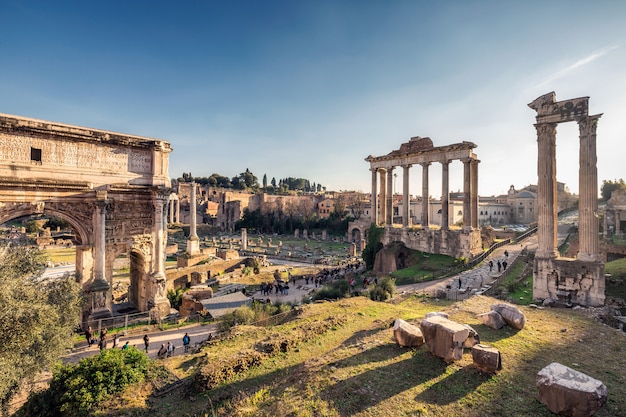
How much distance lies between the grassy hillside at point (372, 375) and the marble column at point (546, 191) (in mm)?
4088

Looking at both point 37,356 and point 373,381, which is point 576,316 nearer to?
point 373,381

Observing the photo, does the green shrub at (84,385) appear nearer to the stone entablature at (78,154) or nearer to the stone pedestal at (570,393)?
the stone pedestal at (570,393)

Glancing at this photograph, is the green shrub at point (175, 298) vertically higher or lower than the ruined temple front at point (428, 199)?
lower

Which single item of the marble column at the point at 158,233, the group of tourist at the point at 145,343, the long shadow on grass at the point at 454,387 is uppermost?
the marble column at the point at 158,233

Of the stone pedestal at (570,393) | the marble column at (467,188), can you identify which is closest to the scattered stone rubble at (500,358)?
the stone pedestal at (570,393)

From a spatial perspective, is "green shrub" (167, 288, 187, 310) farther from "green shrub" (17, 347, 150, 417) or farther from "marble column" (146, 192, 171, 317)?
"green shrub" (17, 347, 150, 417)

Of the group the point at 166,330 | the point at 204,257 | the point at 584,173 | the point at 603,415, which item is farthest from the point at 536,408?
the point at 204,257

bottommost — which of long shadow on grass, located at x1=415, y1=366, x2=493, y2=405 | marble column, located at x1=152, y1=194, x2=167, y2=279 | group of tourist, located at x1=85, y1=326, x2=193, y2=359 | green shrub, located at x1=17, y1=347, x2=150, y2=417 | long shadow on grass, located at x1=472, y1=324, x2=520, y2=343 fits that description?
group of tourist, located at x1=85, y1=326, x2=193, y2=359

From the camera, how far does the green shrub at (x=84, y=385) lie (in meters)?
6.36

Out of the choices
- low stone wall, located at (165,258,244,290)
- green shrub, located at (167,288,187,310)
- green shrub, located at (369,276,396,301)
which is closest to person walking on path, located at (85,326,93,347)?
green shrub, located at (167,288,187,310)

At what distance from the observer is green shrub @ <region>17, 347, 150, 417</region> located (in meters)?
6.36

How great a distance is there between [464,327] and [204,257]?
87.8ft

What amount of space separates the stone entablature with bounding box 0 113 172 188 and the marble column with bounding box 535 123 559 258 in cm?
1700

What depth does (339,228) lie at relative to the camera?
63.9m
